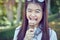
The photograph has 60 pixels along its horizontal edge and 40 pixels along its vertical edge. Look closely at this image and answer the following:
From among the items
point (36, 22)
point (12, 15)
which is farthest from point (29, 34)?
point (12, 15)

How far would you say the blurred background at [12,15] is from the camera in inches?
73.9

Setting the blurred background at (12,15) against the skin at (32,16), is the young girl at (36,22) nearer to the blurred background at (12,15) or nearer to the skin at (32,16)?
the skin at (32,16)

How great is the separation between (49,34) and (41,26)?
2.5 inches

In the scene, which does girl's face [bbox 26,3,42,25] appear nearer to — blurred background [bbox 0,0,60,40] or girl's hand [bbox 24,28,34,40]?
girl's hand [bbox 24,28,34,40]

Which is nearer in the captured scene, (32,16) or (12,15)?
(32,16)

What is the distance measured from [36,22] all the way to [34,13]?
0.05 metres

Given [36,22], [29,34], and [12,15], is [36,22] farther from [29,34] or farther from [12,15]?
[12,15]

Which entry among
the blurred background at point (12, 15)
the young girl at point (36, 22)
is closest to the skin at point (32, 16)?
the young girl at point (36, 22)

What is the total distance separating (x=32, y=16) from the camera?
0.96 metres

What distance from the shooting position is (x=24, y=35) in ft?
3.32

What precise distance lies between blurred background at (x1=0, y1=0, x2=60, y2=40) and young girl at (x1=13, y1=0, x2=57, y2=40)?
→ 856mm

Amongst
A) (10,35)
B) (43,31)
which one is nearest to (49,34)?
(43,31)

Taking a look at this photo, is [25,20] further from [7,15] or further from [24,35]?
[7,15]

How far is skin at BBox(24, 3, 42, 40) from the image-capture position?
3.16 ft
